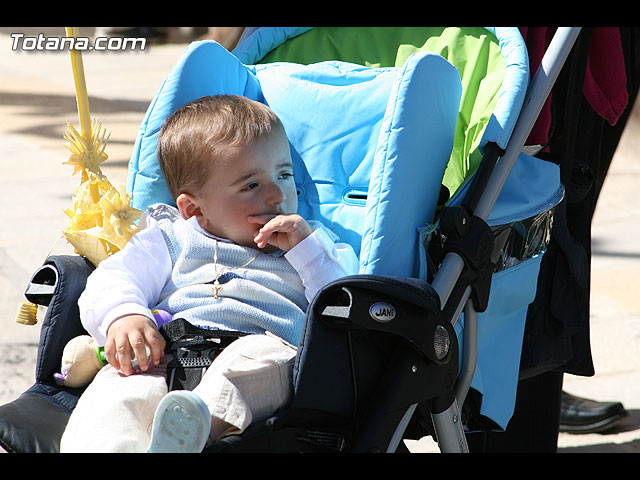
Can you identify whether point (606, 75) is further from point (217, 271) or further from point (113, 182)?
point (113, 182)

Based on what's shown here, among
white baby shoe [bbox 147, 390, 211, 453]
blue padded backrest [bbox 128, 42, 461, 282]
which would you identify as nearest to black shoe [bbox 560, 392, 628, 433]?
blue padded backrest [bbox 128, 42, 461, 282]

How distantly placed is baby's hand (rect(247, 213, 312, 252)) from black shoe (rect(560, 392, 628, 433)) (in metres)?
1.46

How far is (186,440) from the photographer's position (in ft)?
5.22

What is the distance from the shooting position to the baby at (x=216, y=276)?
5.85 feet

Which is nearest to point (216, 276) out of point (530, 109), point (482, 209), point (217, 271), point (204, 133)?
point (217, 271)

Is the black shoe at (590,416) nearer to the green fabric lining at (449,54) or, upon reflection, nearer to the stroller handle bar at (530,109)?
the green fabric lining at (449,54)

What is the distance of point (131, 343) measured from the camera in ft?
6.19

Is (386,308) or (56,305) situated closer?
(386,308)

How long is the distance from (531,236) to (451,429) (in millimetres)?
496

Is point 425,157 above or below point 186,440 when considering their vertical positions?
above

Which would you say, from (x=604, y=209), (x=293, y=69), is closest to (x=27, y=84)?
(x=604, y=209)

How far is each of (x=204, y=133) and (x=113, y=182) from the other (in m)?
3.62

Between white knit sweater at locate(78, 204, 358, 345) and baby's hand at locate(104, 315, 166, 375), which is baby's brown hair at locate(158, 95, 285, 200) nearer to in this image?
white knit sweater at locate(78, 204, 358, 345)
